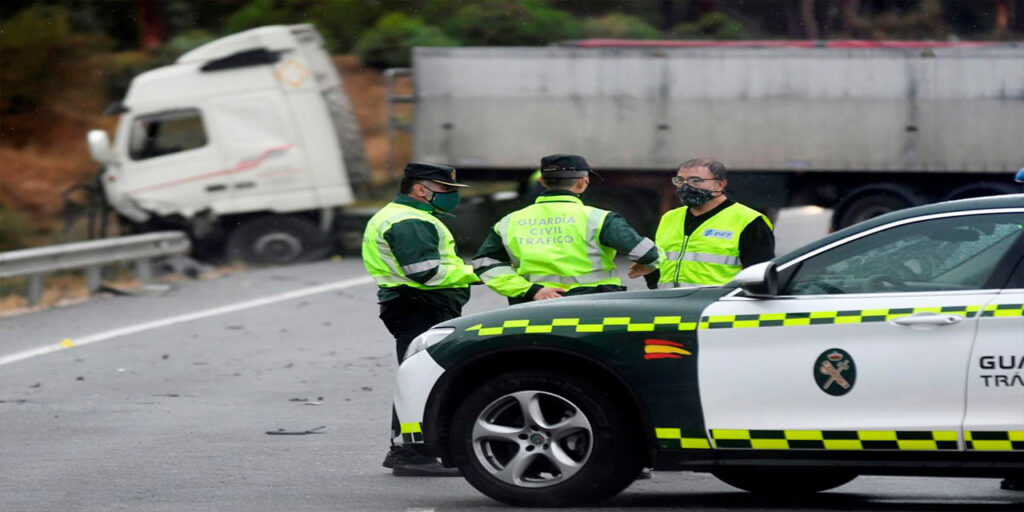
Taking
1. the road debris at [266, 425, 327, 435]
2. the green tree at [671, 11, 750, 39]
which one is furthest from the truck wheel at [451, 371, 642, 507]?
the green tree at [671, 11, 750, 39]

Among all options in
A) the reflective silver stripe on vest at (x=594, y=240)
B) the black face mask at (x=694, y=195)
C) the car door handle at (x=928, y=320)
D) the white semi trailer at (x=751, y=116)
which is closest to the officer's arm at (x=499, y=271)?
the reflective silver stripe on vest at (x=594, y=240)

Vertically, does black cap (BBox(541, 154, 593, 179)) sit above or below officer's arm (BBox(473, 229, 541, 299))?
above

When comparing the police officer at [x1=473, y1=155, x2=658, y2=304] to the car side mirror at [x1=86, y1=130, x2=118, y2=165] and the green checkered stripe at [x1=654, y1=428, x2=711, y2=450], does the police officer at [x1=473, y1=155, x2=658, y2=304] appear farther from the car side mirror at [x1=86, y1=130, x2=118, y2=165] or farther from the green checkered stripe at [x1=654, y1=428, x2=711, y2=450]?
the car side mirror at [x1=86, y1=130, x2=118, y2=165]

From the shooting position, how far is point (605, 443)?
6613 mm

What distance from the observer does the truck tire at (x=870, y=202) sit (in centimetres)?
2114

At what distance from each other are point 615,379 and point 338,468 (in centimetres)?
217

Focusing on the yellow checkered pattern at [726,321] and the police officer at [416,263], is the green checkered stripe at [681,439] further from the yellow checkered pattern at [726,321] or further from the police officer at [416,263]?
the police officer at [416,263]

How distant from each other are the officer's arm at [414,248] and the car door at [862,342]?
6.01ft

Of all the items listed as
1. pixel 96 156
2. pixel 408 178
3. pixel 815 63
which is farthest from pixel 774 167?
pixel 408 178

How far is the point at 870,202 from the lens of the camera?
69.9 feet

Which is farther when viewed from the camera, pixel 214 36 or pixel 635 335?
pixel 214 36

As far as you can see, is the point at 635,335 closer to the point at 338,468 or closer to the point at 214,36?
the point at 338,468

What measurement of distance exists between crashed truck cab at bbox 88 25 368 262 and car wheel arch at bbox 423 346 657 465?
15.1 m

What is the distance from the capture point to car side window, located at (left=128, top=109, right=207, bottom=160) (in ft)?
70.9
